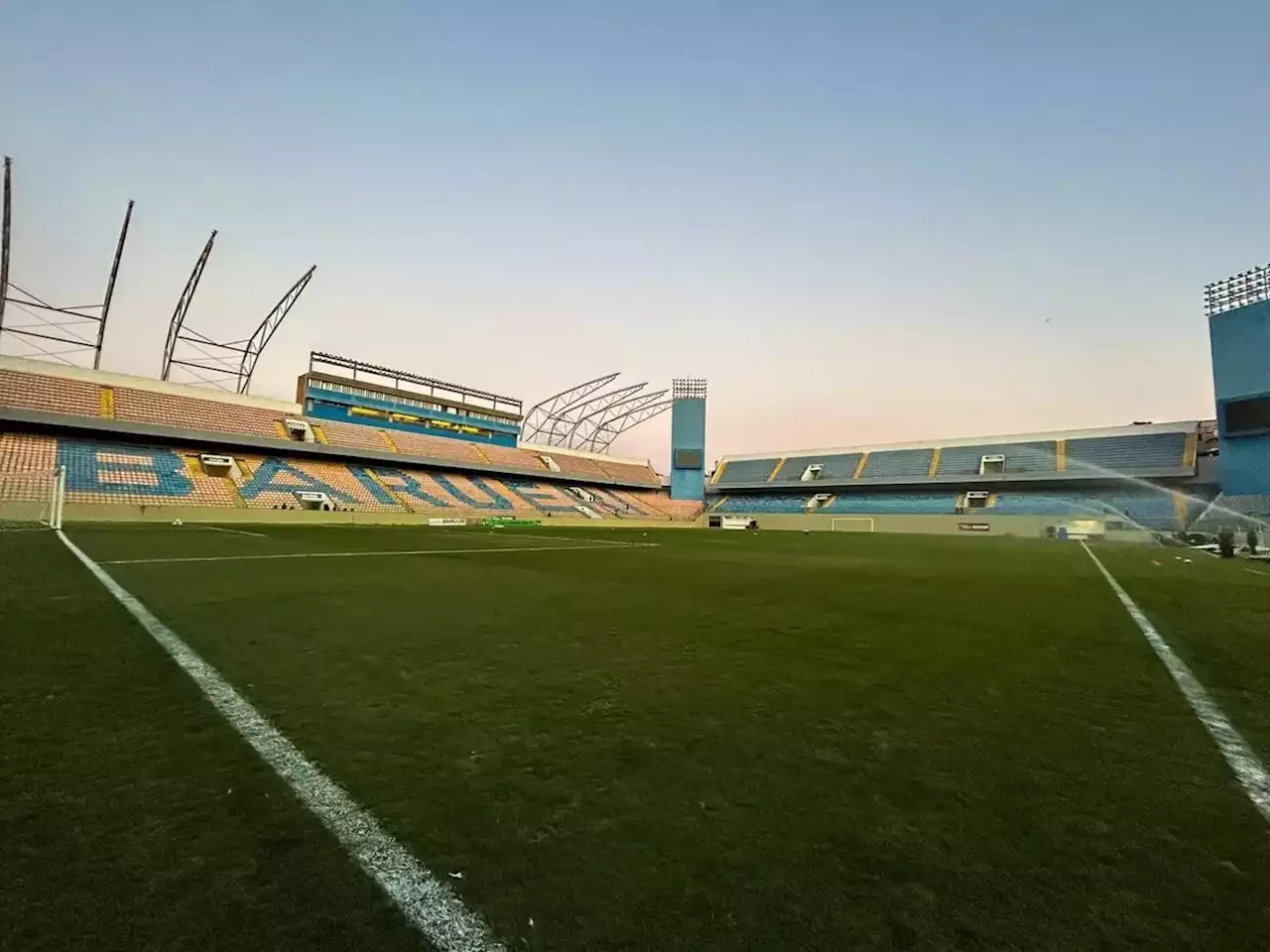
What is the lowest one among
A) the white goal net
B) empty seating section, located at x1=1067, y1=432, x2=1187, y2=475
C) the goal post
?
the goal post

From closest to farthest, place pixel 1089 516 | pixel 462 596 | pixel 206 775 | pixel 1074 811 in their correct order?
1. pixel 1074 811
2. pixel 206 775
3. pixel 462 596
4. pixel 1089 516

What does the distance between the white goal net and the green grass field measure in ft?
69.9

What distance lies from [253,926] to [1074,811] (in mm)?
2184

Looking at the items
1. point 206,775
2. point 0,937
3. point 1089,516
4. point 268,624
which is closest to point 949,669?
point 206,775

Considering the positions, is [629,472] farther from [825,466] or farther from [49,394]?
[49,394]

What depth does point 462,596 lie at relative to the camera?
20.1 feet

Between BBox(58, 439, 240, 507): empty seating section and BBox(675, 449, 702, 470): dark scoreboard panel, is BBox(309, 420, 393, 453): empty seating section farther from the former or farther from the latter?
BBox(675, 449, 702, 470): dark scoreboard panel

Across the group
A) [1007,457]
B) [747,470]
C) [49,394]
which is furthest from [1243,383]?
[49,394]

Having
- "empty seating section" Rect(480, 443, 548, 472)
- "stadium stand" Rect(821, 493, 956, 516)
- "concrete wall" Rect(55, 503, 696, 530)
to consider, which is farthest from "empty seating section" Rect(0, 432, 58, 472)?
"stadium stand" Rect(821, 493, 956, 516)

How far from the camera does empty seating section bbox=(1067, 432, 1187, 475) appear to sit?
37.0 m

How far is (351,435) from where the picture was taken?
132 feet

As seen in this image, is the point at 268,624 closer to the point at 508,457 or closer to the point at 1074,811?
the point at 1074,811

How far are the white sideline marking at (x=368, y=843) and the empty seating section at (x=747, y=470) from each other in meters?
55.9

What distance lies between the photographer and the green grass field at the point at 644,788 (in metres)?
1.23
